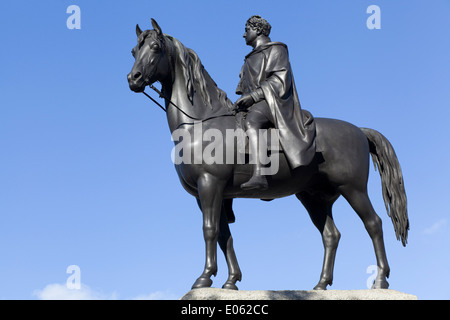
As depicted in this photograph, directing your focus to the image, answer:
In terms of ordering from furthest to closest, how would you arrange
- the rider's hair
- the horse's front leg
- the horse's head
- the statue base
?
1. the rider's hair
2. the horse's head
3. the horse's front leg
4. the statue base

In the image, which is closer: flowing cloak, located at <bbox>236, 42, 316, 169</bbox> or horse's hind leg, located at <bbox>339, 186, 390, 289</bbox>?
flowing cloak, located at <bbox>236, 42, 316, 169</bbox>

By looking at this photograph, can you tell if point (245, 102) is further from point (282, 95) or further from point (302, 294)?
point (302, 294)

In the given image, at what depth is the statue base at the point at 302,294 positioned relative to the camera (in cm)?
917

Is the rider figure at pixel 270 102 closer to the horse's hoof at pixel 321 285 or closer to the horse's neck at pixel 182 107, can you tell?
the horse's neck at pixel 182 107

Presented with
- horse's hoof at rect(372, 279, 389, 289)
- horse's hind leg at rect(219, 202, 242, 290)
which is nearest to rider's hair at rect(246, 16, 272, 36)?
horse's hind leg at rect(219, 202, 242, 290)

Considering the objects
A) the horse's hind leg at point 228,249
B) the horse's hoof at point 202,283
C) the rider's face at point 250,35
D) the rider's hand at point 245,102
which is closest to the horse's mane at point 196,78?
the rider's hand at point 245,102

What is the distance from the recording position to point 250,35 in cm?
1112

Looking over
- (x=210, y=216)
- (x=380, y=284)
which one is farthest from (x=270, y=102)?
(x=380, y=284)

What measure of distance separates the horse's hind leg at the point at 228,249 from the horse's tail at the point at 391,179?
2.79m

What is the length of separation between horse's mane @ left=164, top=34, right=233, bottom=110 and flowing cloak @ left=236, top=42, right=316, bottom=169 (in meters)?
0.52

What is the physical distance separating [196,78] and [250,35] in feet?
4.61

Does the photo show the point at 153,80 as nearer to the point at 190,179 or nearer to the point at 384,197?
the point at 190,179

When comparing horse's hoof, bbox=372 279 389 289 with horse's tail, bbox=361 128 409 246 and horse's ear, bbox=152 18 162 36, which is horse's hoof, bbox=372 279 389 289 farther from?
horse's ear, bbox=152 18 162 36

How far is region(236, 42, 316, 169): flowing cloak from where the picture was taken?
10242 mm
